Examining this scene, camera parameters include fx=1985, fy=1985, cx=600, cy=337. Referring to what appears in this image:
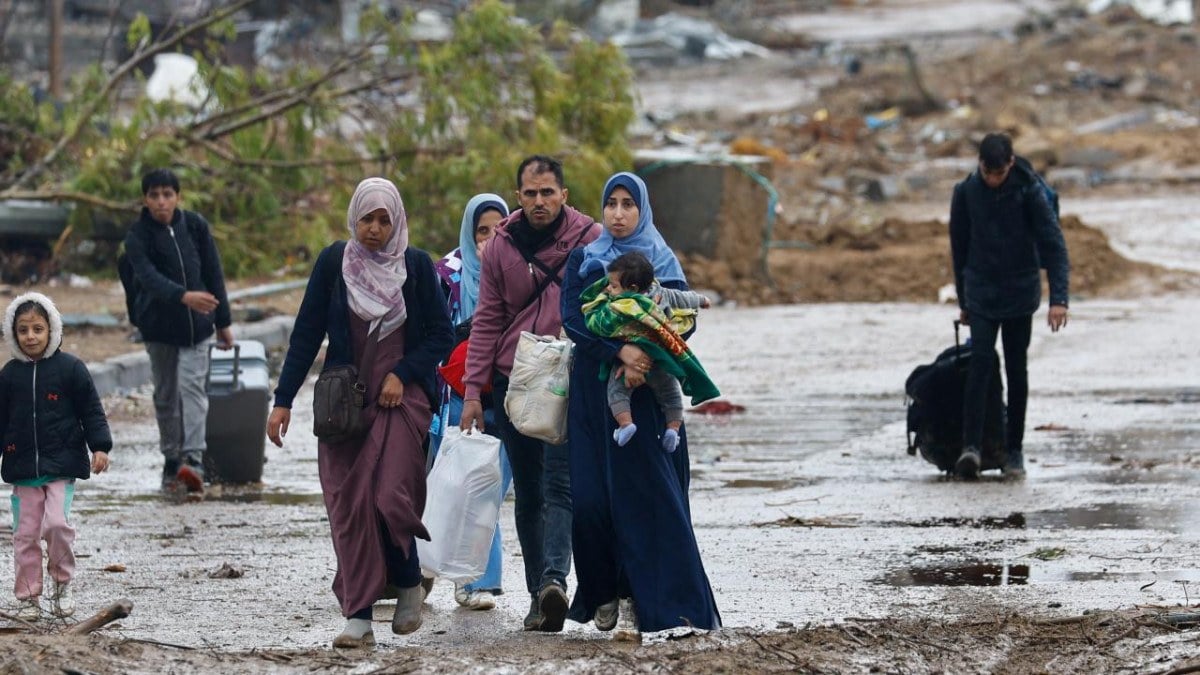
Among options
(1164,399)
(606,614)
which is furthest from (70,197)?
(606,614)

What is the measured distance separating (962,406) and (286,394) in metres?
5.00

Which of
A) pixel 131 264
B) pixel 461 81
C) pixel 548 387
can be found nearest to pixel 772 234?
pixel 461 81

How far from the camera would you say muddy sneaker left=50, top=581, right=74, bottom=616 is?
739 centimetres

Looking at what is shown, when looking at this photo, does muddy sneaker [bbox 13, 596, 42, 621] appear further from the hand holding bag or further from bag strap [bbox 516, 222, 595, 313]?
bag strap [bbox 516, 222, 595, 313]

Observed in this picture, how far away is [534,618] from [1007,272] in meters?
4.58

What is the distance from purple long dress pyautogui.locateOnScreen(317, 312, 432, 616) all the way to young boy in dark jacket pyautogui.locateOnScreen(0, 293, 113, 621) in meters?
1.16

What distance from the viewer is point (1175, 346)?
16156mm

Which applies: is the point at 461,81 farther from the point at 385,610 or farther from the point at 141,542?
the point at 385,610

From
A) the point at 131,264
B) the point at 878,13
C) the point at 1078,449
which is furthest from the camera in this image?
the point at 878,13

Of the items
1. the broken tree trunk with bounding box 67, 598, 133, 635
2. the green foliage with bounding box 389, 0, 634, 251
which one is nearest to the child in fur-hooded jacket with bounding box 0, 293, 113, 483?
the broken tree trunk with bounding box 67, 598, 133, 635

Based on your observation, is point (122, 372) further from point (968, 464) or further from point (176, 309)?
point (968, 464)

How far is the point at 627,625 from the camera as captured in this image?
671 cm

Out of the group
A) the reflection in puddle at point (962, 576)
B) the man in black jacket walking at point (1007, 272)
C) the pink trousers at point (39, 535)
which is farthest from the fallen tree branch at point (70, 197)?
the reflection in puddle at point (962, 576)

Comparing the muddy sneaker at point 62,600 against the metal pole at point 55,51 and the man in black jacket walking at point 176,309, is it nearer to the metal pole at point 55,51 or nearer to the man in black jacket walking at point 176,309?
the man in black jacket walking at point 176,309
